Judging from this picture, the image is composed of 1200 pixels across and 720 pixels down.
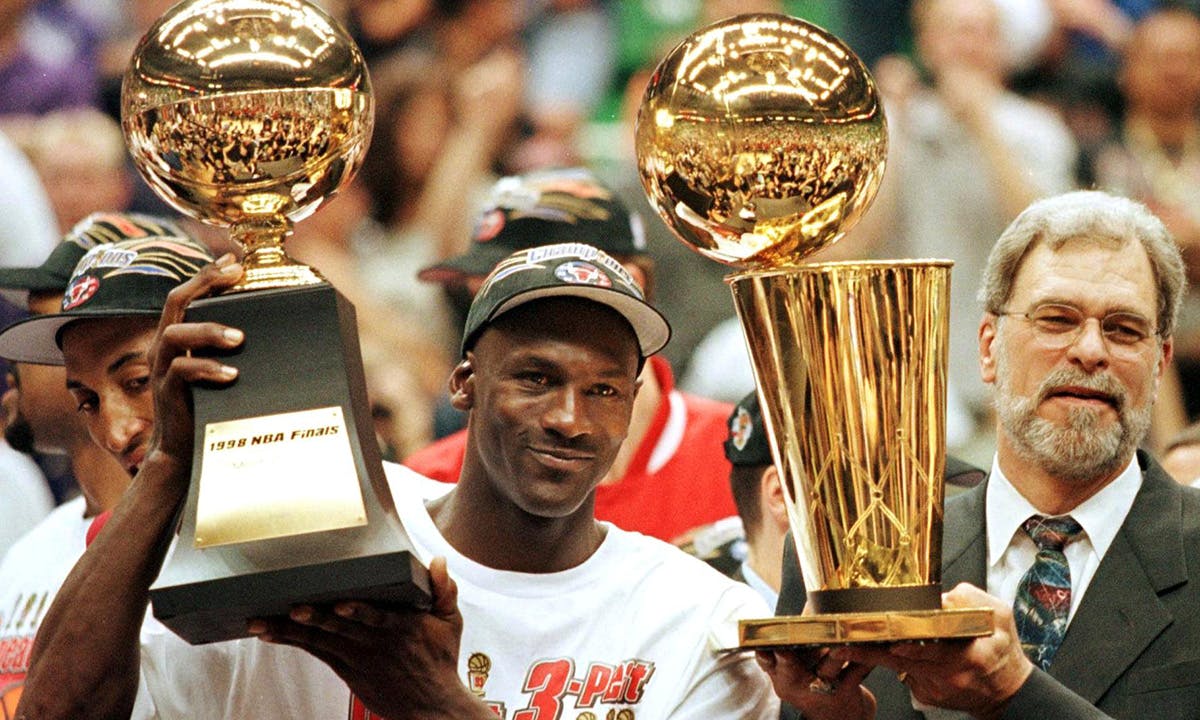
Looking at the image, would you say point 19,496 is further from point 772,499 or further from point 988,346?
point 988,346

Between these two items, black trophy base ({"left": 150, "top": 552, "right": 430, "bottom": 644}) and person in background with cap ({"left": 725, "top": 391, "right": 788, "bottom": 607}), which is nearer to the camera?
black trophy base ({"left": 150, "top": 552, "right": 430, "bottom": 644})

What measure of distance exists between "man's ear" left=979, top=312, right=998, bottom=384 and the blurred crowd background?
3240 millimetres

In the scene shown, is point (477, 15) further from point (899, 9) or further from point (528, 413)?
point (528, 413)

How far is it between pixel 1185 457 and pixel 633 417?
1.25 m

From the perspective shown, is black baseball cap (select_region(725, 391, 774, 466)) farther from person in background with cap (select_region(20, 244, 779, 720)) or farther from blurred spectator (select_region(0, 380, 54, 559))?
blurred spectator (select_region(0, 380, 54, 559))

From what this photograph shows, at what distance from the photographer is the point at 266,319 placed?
8.12 ft

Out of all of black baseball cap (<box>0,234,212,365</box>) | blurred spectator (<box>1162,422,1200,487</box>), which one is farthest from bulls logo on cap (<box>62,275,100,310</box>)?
blurred spectator (<box>1162,422,1200,487</box>)

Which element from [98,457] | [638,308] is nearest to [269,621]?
[638,308]

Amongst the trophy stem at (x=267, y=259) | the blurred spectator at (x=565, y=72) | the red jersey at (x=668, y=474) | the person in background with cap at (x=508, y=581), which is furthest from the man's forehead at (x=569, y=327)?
the blurred spectator at (x=565, y=72)

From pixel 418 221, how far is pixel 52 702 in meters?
4.74

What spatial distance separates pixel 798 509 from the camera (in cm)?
250

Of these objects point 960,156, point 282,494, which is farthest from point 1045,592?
point 960,156

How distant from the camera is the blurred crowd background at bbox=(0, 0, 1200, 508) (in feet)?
21.7

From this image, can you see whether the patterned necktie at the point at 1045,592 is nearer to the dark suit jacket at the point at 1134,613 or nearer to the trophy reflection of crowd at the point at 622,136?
the dark suit jacket at the point at 1134,613
